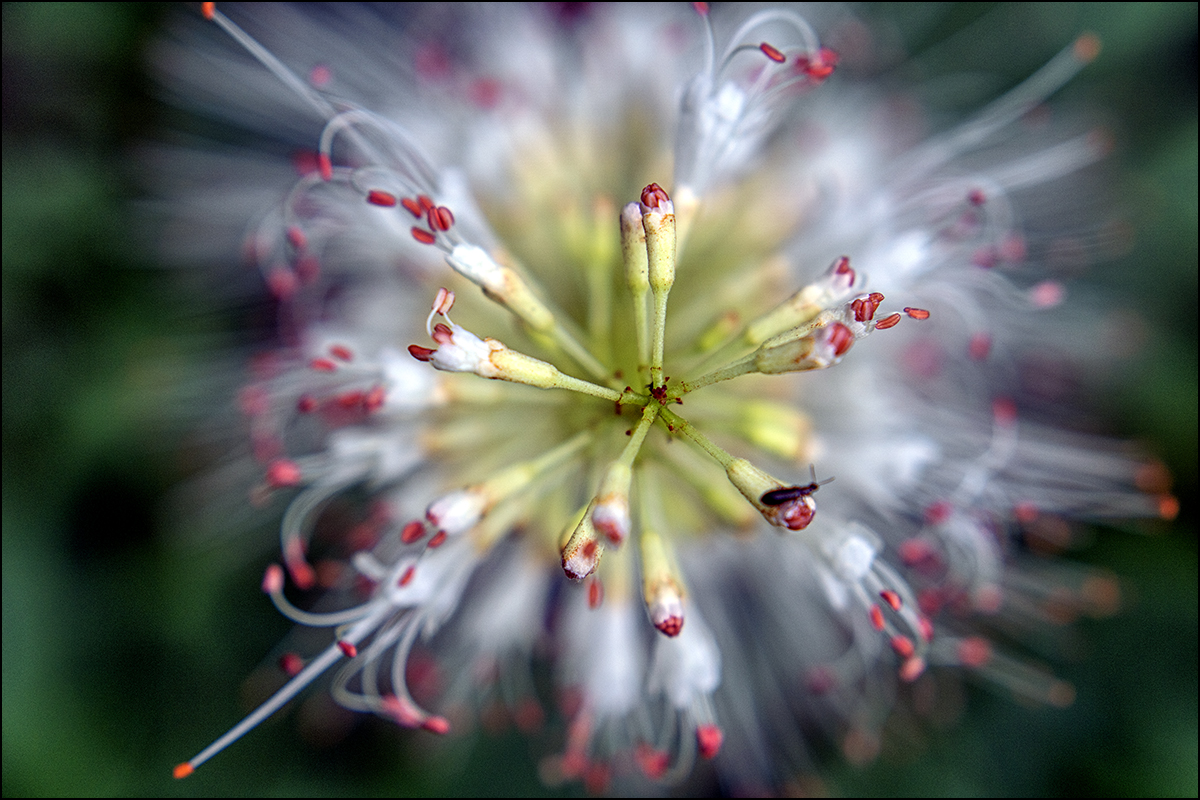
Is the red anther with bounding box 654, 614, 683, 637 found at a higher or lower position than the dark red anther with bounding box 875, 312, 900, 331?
lower

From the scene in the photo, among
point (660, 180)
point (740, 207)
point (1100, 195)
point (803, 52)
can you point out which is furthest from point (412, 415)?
point (1100, 195)

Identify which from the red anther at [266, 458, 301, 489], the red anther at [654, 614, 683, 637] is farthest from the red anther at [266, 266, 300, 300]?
the red anther at [654, 614, 683, 637]

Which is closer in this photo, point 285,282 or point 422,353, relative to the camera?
point 422,353

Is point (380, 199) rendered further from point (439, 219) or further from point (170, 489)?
point (170, 489)

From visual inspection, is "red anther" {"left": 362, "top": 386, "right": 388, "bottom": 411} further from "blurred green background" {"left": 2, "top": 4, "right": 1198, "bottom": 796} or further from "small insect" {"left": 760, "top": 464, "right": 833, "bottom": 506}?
"blurred green background" {"left": 2, "top": 4, "right": 1198, "bottom": 796}

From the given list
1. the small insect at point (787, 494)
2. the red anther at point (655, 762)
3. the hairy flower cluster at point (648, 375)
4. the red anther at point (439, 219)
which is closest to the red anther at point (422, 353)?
the hairy flower cluster at point (648, 375)

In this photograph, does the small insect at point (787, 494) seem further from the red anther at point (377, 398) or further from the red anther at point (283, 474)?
the red anther at point (283, 474)

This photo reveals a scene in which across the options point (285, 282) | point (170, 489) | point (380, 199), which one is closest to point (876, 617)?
point (380, 199)
